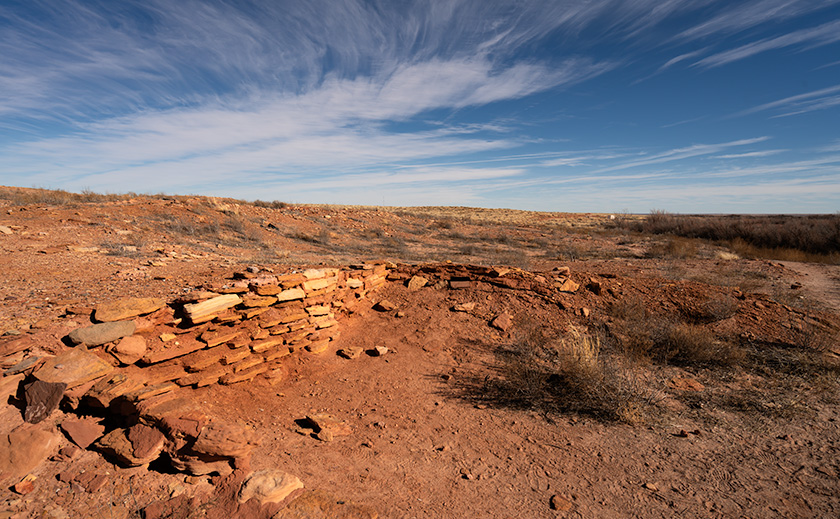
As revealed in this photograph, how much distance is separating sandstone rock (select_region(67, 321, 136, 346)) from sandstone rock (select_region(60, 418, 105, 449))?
918mm

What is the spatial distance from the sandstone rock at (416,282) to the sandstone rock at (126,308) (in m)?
4.40

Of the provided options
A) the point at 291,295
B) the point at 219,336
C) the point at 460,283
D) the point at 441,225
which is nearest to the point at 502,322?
the point at 460,283

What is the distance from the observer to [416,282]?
807 cm

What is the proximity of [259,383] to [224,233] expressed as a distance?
33.1 ft

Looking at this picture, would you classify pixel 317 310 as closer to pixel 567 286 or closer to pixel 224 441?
pixel 224 441

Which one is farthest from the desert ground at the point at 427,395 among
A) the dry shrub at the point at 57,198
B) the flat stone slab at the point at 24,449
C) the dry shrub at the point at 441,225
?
the dry shrub at the point at 441,225

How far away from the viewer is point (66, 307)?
4.50 m

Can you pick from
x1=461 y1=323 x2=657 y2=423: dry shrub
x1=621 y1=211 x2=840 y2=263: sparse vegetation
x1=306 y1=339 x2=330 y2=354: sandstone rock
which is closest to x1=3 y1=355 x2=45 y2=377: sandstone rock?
x1=306 y1=339 x2=330 y2=354: sandstone rock

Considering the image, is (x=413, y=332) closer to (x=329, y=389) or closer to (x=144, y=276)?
(x=329, y=389)

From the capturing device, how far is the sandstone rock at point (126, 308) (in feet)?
A: 14.4

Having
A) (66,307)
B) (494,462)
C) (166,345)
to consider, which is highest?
(66,307)

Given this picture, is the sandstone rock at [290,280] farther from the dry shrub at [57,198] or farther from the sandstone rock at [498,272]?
the dry shrub at [57,198]

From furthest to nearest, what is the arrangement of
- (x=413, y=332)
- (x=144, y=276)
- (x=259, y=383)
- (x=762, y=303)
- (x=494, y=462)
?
(x=762, y=303)
(x=413, y=332)
(x=144, y=276)
(x=259, y=383)
(x=494, y=462)

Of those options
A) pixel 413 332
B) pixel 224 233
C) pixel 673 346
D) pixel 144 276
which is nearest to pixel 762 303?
pixel 673 346
